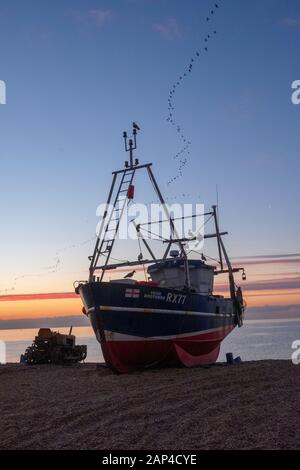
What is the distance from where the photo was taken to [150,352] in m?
26.3

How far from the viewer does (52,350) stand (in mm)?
32500

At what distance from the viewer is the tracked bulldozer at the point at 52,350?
3228 centimetres

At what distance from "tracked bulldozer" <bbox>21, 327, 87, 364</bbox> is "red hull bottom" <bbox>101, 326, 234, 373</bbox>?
7.74 metres

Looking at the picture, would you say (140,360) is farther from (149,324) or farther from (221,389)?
(221,389)

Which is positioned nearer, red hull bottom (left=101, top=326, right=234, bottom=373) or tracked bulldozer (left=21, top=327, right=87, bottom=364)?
red hull bottom (left=101, top=326, right=234, bottom=373)

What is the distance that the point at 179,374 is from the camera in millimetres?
23844

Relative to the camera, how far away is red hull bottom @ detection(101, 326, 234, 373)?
995 inches

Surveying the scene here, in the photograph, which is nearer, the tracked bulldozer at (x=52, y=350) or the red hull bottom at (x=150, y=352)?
the red hull bottom at (x=150, y=352)

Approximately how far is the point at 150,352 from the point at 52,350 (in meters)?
8.77

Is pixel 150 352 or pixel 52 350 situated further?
pixel 52 350

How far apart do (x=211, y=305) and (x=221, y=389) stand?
1475 centimetres

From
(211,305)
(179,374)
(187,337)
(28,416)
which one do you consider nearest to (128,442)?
(28,416)

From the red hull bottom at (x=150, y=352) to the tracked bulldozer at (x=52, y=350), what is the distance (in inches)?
305

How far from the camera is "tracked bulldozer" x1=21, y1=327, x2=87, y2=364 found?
32.3 m
